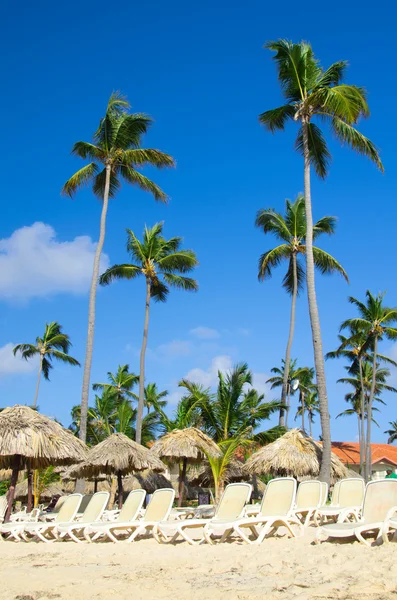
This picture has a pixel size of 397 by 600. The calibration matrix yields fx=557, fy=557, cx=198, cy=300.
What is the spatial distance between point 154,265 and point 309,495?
18.0 meters

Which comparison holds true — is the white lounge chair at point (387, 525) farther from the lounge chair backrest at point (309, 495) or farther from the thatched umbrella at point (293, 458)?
the thatched umbrella at point (293, 458)

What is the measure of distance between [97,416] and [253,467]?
2130 centimetres

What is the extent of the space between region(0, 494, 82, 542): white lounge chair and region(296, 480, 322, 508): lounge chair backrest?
420 centimetres

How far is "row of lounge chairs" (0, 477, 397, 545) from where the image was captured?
666cm

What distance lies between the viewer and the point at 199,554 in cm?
683

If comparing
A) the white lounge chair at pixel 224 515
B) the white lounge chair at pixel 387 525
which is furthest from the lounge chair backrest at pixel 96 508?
the white lounge chair at pixel 387 525

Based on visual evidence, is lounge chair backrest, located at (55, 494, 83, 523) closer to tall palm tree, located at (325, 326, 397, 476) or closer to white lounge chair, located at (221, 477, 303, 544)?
white lounge chair, located at (221, 477, 303, 544)

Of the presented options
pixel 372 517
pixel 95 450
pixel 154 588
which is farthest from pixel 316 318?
pixel 154 588

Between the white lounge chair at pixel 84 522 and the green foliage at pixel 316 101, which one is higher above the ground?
the green foliage at pixel 316 101

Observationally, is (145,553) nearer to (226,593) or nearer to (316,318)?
(226,593)

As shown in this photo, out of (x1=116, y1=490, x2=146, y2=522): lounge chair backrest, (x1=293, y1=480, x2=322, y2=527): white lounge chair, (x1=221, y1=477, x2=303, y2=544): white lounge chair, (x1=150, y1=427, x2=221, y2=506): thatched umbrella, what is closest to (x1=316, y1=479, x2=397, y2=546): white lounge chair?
(x1=221, y1=477, x2=303, y2=544): white lounge chair

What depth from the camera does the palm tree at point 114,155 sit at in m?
20.2

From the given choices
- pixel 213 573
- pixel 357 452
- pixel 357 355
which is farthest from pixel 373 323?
pixel 213 573

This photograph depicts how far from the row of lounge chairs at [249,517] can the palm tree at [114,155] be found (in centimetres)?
1097
